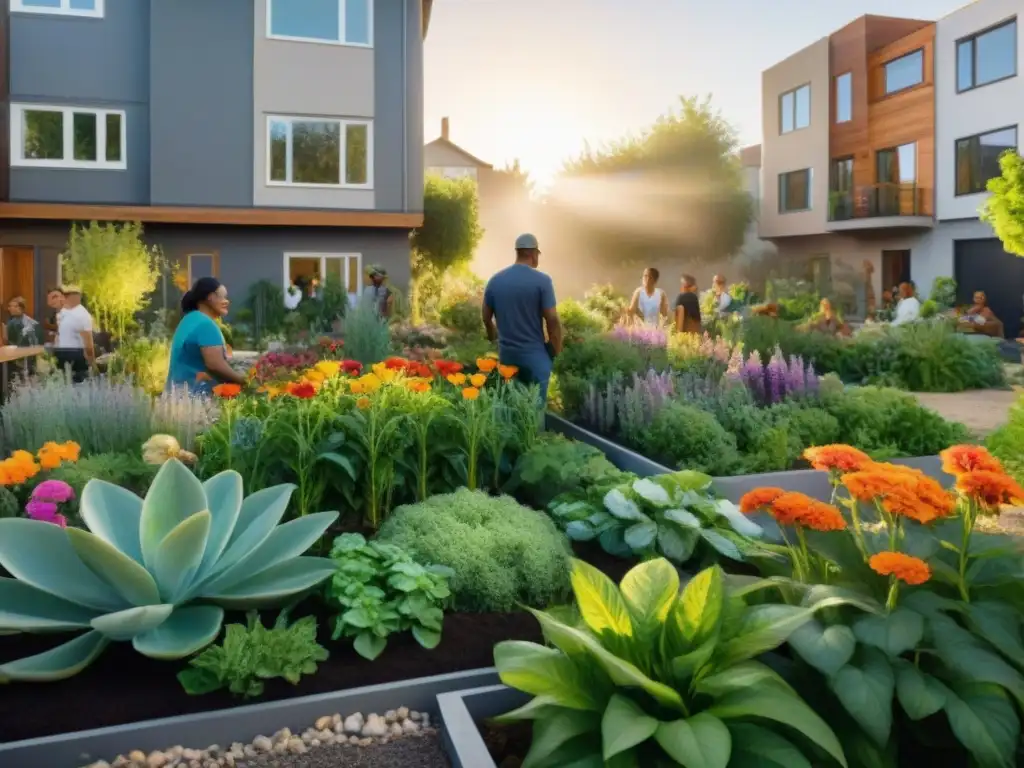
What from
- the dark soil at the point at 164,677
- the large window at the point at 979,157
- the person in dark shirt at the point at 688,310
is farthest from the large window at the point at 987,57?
the dark soil at the point at 164,677

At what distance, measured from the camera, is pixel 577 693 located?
2.76 m

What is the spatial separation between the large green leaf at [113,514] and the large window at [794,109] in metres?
35.6

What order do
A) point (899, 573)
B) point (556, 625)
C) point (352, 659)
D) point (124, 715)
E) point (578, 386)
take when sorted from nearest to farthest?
1. point (899, 573)
2. point (556, 625)
3. point (124, 715)
4. point (352, 659)
5. point (578, 386)

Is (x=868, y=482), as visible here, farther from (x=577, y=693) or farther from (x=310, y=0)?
(x=310, y=0)

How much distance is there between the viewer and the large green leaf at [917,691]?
8.41 feet

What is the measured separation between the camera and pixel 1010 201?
19828 mm

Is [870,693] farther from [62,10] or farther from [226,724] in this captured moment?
[62,10]

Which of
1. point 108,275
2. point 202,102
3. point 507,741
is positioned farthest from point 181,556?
point 202,102

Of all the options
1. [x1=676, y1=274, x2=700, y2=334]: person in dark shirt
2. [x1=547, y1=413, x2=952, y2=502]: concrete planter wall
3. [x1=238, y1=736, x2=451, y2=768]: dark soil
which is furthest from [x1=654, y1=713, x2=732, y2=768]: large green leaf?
[x1=676, y1=274, x2=700, y2=334]: person in dark shirt

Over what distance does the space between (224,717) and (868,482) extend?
86.9 inches

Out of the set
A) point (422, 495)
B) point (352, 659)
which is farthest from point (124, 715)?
point (422, 495)

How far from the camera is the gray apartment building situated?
19750 mm

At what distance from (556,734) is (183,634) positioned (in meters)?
1.48

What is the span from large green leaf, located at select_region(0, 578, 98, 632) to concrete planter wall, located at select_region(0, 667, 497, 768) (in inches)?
13.0
